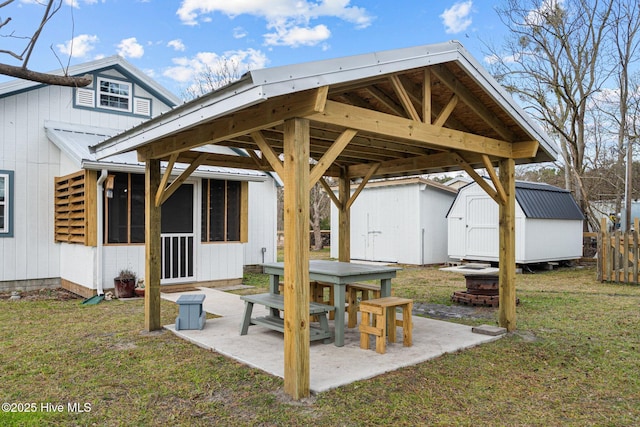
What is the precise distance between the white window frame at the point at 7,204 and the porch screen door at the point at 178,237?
280 centimetres

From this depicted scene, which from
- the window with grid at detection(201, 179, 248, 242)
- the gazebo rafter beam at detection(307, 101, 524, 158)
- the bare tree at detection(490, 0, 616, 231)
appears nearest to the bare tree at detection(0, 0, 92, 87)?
the gazebo rafter beam at detection(307, 101, 524, 158)

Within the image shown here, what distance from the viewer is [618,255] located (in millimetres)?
10312

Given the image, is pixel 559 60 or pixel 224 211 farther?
pixel 559 60

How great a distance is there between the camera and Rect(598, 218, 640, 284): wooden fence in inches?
A: 394

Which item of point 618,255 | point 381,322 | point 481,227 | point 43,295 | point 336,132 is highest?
point 336,132

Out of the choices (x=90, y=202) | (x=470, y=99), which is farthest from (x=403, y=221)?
(x=470, y=99)

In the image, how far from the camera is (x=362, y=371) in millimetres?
4176

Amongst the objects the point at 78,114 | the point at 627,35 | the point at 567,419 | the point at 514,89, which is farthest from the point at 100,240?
the point at 627,35

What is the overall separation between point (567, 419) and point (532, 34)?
16.2 meters

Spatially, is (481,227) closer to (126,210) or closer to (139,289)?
(139,289)

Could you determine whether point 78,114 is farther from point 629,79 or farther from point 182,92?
point 629,79

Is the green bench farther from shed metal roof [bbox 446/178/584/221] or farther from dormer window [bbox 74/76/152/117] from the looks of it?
shed metal roof [bbox 446/178/584/221]

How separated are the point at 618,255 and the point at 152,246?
9582mm

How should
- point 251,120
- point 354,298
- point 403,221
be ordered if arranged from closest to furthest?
point 251,120 < point 354,298 < point 403,221
